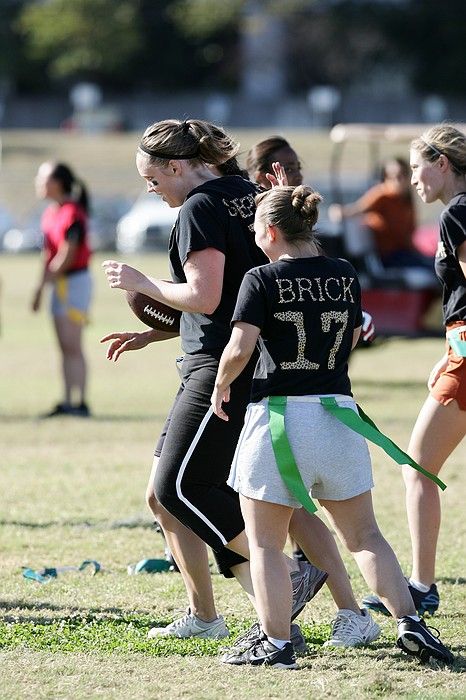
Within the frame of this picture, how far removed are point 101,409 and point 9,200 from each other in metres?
38.7

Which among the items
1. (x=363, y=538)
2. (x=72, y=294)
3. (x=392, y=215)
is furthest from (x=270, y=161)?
(x=392, y=215)

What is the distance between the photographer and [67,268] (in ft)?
35.6

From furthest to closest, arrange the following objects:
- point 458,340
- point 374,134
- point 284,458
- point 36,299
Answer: point 374,134 < point 36,299 < point 458,340 < point 284,458

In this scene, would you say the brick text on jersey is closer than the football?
Yes

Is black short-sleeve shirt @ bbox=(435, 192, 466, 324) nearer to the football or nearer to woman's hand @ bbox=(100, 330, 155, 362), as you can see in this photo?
the football

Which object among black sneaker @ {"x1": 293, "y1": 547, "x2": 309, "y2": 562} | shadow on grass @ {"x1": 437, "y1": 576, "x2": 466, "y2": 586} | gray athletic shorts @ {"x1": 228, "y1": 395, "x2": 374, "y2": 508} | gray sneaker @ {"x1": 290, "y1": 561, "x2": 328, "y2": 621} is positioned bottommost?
shadow on grass @ {"x1": 437, "y1": 576, "x2": 466, "y2": 586}

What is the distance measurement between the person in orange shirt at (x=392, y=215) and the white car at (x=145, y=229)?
949 inches

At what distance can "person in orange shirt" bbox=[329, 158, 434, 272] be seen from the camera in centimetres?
1242

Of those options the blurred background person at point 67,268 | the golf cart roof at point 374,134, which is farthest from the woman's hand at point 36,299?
the golf cart roof at point 374,134

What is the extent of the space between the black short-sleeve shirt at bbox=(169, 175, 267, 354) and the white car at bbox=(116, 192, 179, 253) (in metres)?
32.3

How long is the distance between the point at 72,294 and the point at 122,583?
207 inches

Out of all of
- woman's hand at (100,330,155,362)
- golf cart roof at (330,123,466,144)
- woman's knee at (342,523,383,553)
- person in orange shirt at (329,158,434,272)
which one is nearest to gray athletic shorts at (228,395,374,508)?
woman's knee at (342,523,383,553)

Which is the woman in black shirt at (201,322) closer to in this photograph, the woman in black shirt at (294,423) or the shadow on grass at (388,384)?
the woman in black shirt at (294,423)

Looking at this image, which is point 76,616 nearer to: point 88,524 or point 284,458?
point 284,458
